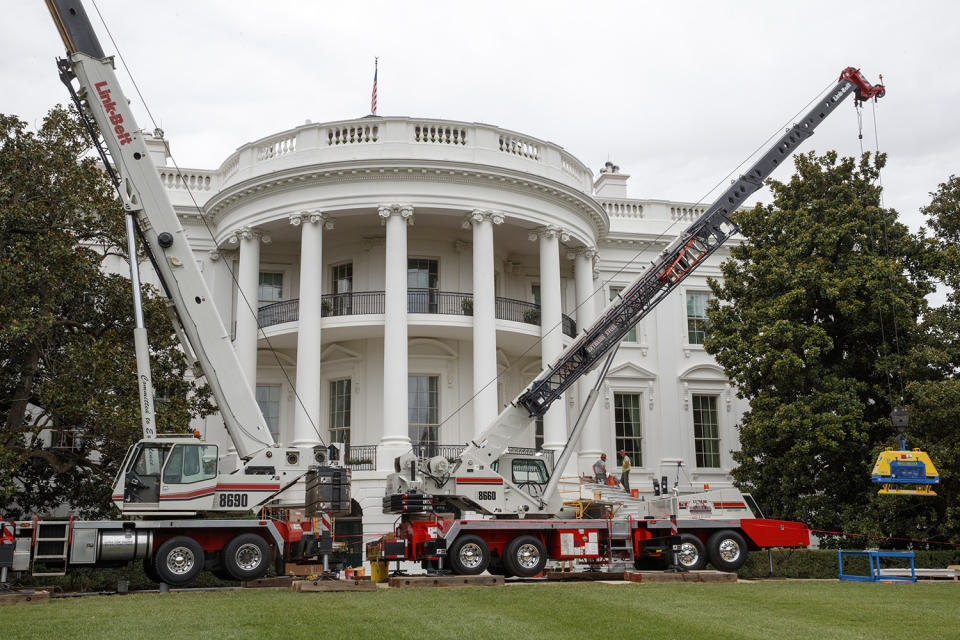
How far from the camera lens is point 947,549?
71.8 ft

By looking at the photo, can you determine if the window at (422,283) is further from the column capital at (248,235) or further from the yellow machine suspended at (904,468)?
the yellow machine suspended at (904,468)

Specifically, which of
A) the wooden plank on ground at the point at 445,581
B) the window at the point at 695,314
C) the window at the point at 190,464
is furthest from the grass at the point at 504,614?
the window at the point at 695,314

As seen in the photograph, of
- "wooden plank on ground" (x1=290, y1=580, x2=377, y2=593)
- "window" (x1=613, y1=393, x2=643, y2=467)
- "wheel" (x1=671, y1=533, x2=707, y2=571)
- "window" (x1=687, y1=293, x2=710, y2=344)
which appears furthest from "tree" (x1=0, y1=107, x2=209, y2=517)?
"window" (x1=687, y1=293, x2=710, y2=344)

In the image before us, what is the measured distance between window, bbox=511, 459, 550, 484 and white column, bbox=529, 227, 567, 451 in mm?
7395

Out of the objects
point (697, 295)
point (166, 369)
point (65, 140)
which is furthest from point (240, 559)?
point (697, 295)

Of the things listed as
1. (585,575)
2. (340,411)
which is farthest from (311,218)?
(585,575)

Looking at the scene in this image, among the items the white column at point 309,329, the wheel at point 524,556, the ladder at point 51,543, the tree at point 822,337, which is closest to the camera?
the ladder at point 51,543

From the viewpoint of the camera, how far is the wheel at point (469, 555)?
55.7ft

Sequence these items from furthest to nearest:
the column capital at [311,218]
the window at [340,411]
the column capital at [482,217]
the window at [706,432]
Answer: the window at [706,432]
the window at [340,411]
the column capital at [482,217]
the column capital at [311,218]

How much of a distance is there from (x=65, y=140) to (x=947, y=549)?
22201 mm

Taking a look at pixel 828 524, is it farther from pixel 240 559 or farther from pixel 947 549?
pixel 240 559

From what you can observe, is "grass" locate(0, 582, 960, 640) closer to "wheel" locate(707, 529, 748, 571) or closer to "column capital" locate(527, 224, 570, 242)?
"wheel" locate(707, 529, 748, 571)

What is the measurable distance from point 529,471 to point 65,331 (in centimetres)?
1089

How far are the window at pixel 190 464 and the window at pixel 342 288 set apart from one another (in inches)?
510
